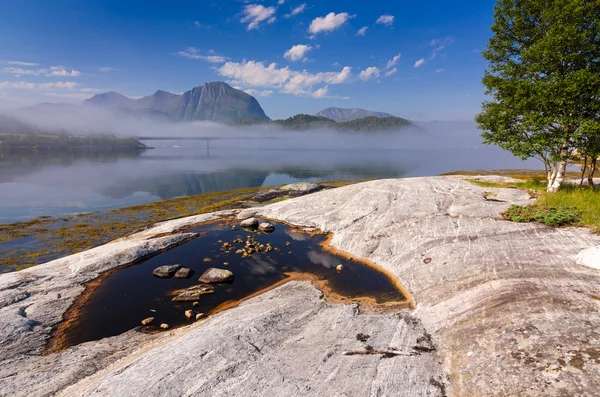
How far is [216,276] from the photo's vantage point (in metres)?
26.0

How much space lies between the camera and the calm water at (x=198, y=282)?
20297 mm

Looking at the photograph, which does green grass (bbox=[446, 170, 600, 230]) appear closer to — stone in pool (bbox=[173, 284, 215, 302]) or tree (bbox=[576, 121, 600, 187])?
tree (bbox=[576, 121, 600, 187])

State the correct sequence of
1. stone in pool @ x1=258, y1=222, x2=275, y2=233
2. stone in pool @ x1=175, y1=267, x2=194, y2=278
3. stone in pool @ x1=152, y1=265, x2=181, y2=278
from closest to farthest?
stone in pool @ x1=175, y1=267, x2=194, y2=278, stone in pool @ x1=152, y1=265, x2=181, y2=278, stone in pool @ x1=258, y1=222, x2=275, y2=233

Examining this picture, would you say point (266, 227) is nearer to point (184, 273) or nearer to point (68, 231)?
point (184, 273)

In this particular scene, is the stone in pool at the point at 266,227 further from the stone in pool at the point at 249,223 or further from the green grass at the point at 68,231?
the green grass at the point at 68,231

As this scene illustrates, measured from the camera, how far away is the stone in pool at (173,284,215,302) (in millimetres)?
22812

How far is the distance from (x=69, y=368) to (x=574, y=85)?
132ft

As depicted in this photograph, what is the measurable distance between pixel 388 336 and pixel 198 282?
17.1m

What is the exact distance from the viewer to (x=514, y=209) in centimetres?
2772

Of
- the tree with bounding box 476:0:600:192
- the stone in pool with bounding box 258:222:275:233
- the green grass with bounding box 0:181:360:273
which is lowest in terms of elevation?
the green grass with bounding box 0:181:360:273

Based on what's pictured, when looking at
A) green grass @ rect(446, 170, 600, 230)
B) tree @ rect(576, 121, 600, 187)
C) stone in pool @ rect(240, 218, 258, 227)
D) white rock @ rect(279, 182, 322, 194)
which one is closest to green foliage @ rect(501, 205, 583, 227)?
green grass @ rect(446, 170, 600, 230)

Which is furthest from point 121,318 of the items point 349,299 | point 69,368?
point 349,299

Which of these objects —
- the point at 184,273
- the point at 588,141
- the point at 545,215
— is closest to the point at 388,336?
the point at 184,273

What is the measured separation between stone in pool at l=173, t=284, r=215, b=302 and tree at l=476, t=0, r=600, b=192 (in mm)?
32898
